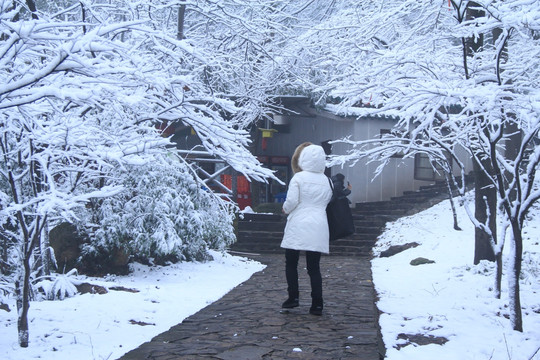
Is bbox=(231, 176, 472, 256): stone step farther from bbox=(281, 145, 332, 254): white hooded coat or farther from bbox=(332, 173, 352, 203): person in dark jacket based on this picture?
bbox=(281, 145, 332, 254): white hooded coat

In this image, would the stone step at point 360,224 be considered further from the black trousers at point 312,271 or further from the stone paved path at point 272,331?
A: the black trousers at point 312,271

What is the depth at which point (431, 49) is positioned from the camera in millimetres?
8852

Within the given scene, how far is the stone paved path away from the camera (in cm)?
493

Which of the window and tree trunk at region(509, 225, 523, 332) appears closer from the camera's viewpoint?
tree trunk at region(509, 225, 523, 332)

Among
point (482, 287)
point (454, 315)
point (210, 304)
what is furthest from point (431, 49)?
point (210, 304)

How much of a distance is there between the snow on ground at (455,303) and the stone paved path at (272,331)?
0.27 metres

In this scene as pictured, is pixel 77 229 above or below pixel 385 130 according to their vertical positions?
below

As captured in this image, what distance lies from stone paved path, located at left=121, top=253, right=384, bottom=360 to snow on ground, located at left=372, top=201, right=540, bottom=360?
0.90ft

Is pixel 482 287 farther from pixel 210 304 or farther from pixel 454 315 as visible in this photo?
pixel 210 304

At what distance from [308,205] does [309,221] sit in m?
0.20

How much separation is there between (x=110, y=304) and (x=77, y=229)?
10.3 feet

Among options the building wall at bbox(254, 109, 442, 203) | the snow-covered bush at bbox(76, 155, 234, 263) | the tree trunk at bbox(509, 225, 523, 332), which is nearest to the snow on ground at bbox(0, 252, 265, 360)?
the snow-covered bush at bbox(76, 155, 234, 263)

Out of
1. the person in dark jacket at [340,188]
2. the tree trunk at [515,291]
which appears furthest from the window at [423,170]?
the tree trunk at [515,291]

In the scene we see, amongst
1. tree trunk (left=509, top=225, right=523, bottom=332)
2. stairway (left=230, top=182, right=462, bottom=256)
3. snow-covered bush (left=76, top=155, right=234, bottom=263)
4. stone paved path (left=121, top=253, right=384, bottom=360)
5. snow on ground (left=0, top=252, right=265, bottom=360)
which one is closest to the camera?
stone paved path (left=121, top=253, right=384, bottom=360)
